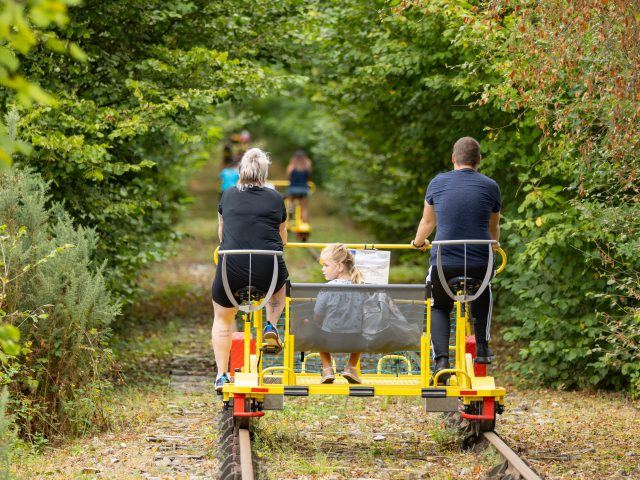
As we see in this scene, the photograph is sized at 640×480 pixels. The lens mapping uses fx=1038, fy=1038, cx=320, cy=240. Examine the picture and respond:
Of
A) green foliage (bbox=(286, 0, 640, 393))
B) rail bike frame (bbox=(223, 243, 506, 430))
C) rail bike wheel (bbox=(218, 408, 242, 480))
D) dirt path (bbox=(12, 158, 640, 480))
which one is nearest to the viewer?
rail bike wheel (bbox=(218, 408, 242, 480))

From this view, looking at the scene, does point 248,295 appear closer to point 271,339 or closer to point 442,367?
point 271,339

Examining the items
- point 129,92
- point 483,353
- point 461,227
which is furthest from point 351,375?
point 129,92

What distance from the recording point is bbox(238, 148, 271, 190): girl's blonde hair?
827cm

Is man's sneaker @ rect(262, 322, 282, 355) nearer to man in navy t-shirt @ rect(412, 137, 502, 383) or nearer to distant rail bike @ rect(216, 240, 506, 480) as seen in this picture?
distant rail bike @ rect(216, 240, 506, 480)

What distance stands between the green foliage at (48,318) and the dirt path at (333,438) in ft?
1.14

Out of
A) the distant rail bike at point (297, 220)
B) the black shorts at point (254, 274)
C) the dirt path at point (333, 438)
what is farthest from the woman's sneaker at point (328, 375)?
the distant rail bike at point (297, 220)

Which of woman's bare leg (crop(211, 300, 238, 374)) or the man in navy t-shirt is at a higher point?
the man in navy t-shirt

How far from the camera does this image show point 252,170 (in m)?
8.26

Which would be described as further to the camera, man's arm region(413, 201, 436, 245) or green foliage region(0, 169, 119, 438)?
green foliage region(0, 169, 119, 438)

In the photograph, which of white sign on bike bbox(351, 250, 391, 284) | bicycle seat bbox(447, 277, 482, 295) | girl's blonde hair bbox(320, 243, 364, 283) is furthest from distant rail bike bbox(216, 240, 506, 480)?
white sign on bike bbox(351, 250, 391, 284)

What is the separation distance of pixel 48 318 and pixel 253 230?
2.15 metres

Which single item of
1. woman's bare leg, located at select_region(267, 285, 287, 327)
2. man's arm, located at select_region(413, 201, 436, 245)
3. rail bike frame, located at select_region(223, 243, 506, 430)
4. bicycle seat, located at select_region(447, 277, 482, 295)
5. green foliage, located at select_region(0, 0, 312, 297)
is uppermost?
green foliage, located at select_region(0, 0, 312, 297)

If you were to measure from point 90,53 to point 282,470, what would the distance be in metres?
6.43

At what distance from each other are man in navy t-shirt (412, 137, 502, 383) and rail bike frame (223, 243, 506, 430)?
112 millimetres
